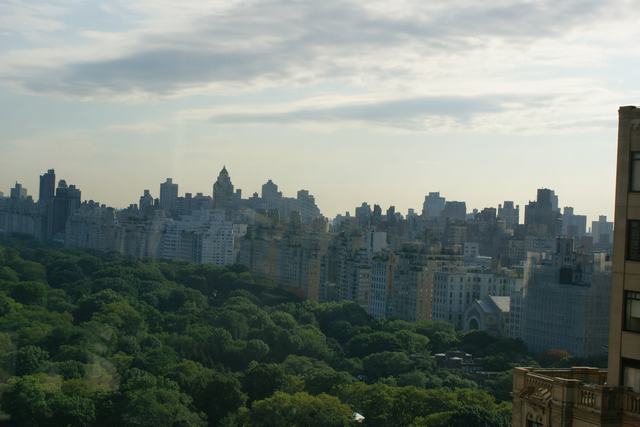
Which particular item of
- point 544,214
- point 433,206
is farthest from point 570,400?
point 433,206

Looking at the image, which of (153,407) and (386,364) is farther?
(386,364)

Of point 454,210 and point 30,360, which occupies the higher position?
point 454,210

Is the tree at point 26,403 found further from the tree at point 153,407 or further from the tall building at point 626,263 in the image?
the tall building at point 626,263

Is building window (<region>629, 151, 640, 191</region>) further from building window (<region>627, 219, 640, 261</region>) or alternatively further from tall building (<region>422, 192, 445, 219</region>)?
tall building (<region>422, 192, 445, 219</region>)

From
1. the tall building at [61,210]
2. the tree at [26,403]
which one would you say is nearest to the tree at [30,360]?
the tree at [26,403]

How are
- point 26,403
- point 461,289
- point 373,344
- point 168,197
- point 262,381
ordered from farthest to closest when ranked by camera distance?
point 168,197 → point 461,289 → point 373,344 → point 262,381 → point 26,403

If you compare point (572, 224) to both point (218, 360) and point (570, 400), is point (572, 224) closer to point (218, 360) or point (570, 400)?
point (218, 360)

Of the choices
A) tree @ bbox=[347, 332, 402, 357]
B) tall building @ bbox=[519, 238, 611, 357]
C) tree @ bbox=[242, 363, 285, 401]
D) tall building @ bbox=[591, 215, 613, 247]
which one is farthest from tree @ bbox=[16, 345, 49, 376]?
tall building @ bbox=[591, 215, 613, 247]
